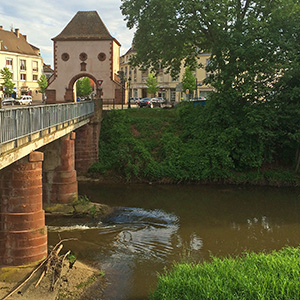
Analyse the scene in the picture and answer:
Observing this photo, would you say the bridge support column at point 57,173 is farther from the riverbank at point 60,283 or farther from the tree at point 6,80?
the tree at point 6,80

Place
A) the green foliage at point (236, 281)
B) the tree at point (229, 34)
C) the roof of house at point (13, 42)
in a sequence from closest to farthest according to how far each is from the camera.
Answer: the green foliage at point (236, 281) < the tree at point (229, 34) < the roof of house at point (13, 42)

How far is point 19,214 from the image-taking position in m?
12.0

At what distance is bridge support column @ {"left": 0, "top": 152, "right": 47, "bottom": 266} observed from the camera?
1195 centimetres

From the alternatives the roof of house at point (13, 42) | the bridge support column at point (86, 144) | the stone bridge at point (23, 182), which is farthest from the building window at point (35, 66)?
the stone bridge at point (23, 182)

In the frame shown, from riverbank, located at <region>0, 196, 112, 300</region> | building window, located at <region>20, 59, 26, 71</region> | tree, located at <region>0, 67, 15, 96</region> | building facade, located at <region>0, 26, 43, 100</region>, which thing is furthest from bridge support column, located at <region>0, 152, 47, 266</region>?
building window, located at <region>20, 59, 26, 71</region>

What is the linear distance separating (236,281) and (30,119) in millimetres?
7590

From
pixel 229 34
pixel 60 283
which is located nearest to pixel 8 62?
pixel 229 34

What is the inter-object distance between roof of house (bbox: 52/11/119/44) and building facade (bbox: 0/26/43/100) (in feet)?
100

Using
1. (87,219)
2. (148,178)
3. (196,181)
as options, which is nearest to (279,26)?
(196,181)

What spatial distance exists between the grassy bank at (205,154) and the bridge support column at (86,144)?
0.64 metres

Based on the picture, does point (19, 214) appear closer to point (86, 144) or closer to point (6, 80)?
point (86, 144)

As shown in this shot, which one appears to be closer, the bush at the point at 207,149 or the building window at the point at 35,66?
the bush at the point at 207,149

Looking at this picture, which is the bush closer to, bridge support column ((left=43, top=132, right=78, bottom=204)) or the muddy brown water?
the muddy brown water

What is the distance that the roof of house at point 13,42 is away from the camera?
66625 mm
